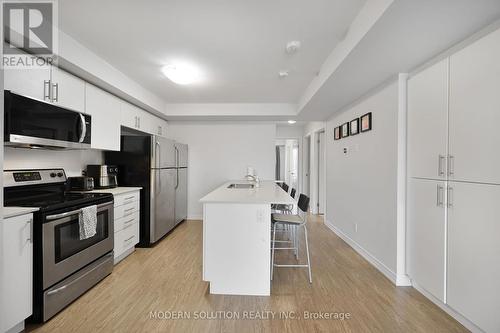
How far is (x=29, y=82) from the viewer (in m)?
2.11

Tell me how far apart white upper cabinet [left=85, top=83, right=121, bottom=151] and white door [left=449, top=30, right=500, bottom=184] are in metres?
3.53

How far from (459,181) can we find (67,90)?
3606 mm

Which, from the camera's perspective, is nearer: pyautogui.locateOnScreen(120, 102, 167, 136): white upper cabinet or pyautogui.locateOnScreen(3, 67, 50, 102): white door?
pyautogui.locateOnScreen(3, 67, 50, 102): white door

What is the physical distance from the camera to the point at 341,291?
2420 millimetres

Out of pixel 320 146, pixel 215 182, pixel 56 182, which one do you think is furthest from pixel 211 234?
pixel 320 146

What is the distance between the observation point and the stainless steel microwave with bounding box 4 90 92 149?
1854mm

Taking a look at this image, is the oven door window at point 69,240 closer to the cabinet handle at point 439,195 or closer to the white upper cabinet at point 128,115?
the white upper cabinet at point 128,115

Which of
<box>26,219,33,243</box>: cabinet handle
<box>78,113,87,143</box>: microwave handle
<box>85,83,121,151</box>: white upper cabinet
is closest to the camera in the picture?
<box>26,219,33,243</box>: cabinet handle

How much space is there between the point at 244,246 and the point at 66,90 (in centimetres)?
235

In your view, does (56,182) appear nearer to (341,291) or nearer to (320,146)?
(341,291)

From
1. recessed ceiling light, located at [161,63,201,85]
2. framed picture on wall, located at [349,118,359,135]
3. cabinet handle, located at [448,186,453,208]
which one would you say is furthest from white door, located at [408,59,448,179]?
recessed ceiling light, located at [161,63,201,85]

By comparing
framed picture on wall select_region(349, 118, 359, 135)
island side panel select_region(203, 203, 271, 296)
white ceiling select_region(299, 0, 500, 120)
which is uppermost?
white ceiling select_region(299, 0, 500, 120)

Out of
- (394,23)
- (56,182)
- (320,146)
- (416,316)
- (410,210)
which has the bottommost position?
(416,316)

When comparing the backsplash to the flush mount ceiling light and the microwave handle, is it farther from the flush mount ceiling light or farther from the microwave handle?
the flush mount ceiling light
